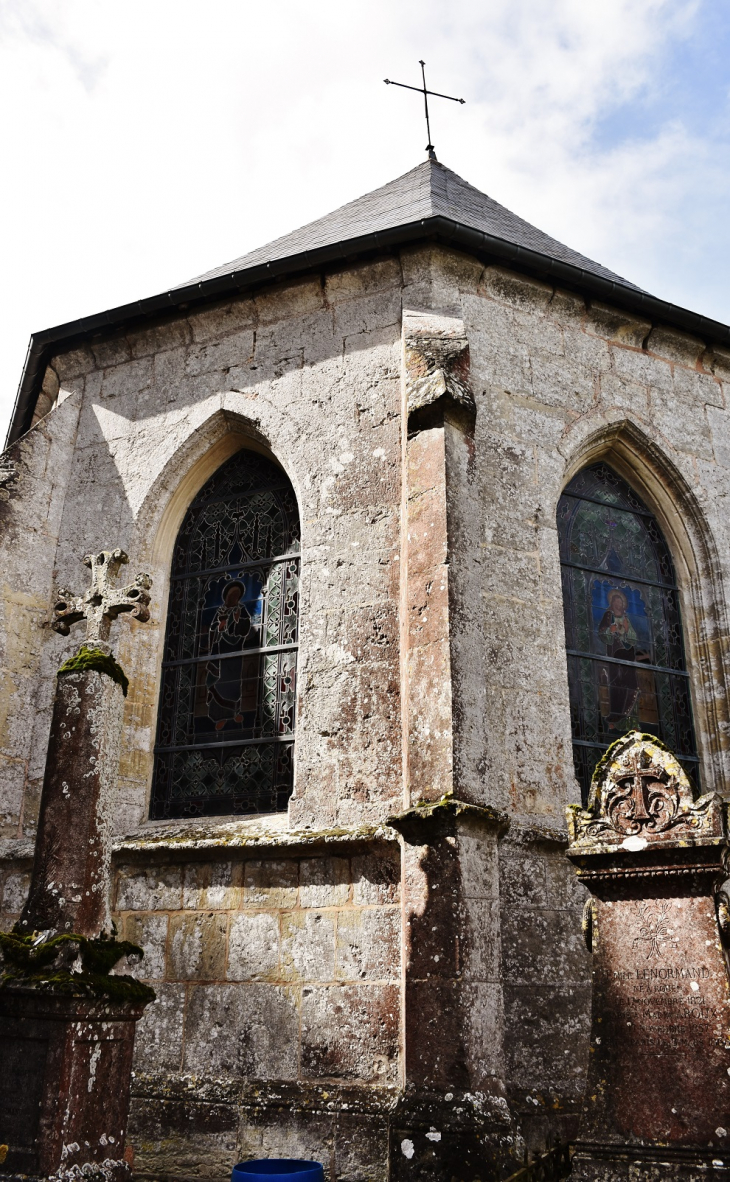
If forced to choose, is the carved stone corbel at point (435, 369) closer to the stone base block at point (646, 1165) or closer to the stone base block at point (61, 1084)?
the stone base block at point (61, 1084)

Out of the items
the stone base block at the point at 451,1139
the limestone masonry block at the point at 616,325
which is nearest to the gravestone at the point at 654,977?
the stone base block at the point at 451,1139

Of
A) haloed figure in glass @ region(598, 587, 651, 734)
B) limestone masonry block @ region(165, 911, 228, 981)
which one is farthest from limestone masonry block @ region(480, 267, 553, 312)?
limestone masonry block @ region(165, 911, 228, 981)

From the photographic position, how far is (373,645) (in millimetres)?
5977

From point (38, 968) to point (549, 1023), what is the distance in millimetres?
2708

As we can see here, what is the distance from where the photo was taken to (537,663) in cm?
606

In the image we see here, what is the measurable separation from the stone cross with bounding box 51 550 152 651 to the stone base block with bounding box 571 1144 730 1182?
124 inches

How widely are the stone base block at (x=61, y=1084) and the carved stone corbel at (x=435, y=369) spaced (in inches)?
142

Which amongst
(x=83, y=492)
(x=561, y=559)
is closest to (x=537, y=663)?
(x=561, y=559)

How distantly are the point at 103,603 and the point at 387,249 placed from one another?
11.2ft


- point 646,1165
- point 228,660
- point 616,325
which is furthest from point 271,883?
point 616,325

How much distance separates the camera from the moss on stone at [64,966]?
404 centimetres

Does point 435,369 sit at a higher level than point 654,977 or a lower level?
higher

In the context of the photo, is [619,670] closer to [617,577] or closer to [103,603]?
[617,577]

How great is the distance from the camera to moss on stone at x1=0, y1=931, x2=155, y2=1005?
→ 13.2 ft
